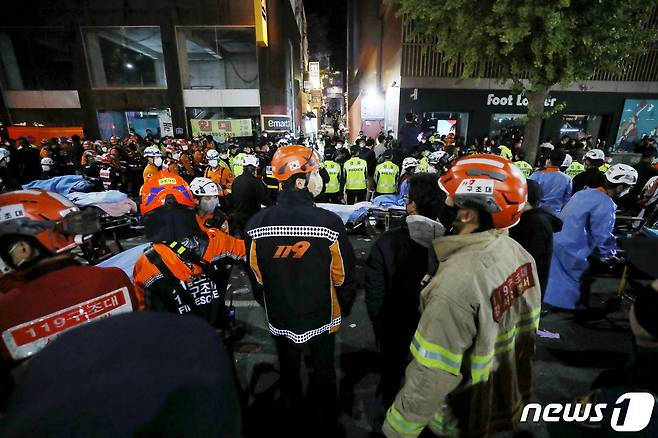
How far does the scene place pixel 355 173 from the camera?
9281mm

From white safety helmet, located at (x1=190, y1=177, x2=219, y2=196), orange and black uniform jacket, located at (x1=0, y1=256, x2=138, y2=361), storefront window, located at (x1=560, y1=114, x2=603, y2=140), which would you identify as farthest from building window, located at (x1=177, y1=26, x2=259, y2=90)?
orange and black uniform jacket, located at (x1=0, y1=256, x2=138, y2=361)

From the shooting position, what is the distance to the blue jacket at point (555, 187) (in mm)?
6500

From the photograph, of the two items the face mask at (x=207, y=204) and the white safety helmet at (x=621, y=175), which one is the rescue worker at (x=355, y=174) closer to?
the white safety helmet at (x=621, y=175)

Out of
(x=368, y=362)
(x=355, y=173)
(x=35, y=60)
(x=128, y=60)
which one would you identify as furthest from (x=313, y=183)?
(x=35, y=60)

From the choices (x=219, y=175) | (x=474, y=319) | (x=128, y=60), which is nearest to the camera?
(x=474, y=319)

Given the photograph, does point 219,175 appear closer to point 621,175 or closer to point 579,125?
point 621,175

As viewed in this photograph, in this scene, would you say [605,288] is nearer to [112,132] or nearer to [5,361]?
[5,361]

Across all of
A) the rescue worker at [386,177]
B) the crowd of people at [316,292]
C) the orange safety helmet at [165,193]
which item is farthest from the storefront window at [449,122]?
the orange safety helmet at [165,193]

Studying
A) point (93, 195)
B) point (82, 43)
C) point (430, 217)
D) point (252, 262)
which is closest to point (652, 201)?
point (430, 217)

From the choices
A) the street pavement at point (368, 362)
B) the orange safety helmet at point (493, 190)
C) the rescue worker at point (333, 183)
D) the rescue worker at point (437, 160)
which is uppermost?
the orange safety helmet at point (493, 190)

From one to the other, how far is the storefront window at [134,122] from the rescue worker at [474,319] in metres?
25.5

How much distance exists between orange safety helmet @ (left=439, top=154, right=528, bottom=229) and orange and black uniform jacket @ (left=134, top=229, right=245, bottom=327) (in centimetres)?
214

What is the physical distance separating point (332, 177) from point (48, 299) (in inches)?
302

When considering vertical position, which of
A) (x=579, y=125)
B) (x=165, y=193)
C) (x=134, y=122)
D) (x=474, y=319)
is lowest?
(x=474, y=319)
